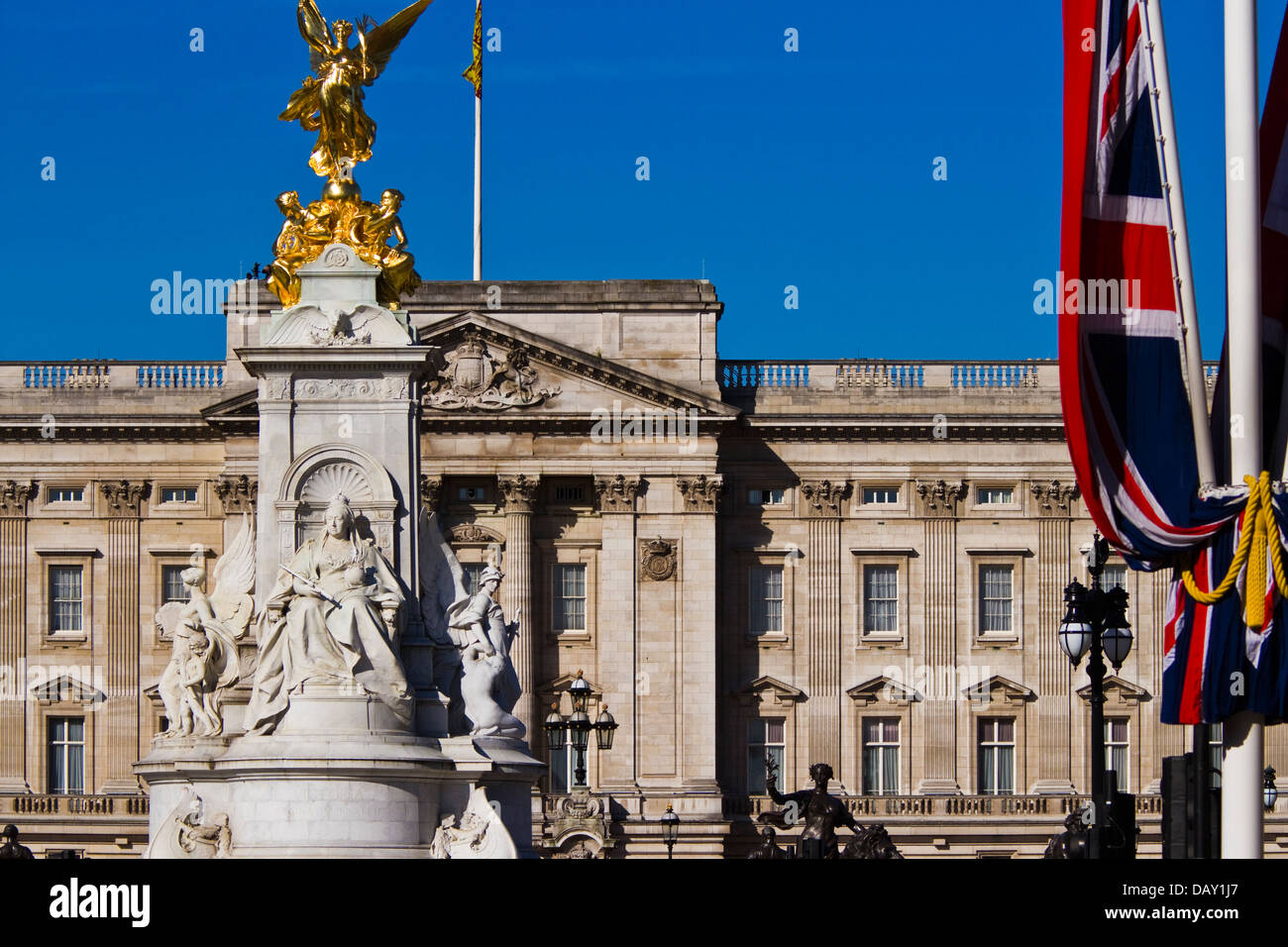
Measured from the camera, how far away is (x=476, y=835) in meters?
31.4

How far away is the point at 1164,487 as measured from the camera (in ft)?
57.8

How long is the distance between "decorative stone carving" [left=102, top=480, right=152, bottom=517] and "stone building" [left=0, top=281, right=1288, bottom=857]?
10cm

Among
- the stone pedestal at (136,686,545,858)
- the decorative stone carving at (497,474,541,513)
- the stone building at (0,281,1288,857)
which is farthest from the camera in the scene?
the decorative stone carving at (497,474,541,513)

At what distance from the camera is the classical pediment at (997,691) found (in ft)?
241

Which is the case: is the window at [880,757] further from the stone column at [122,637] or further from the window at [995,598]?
the stone column at [122,637]

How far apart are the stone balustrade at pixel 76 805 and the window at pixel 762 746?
15.1 metres

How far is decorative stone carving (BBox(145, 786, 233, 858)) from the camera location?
31.6 metres

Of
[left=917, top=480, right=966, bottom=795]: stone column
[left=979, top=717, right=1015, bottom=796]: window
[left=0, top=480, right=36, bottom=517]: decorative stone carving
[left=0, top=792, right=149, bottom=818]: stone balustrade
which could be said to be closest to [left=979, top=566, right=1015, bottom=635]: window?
[left=917, top=480, right=966, bottom=795]: stone column

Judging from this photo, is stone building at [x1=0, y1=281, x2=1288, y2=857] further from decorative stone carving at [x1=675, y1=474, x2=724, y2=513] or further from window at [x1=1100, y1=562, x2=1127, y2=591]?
window at [x1=1100, y1=562, x2=1127, y2=591]

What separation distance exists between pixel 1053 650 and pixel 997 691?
1.77m

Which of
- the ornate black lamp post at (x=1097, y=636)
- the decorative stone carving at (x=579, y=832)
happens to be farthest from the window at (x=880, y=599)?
the ornate black lamp post at (x=1097, y=636)

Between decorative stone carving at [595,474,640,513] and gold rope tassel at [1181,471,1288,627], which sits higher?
decorative stone carving at [595,474,640,513]

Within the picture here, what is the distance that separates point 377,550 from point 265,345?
2.89m
